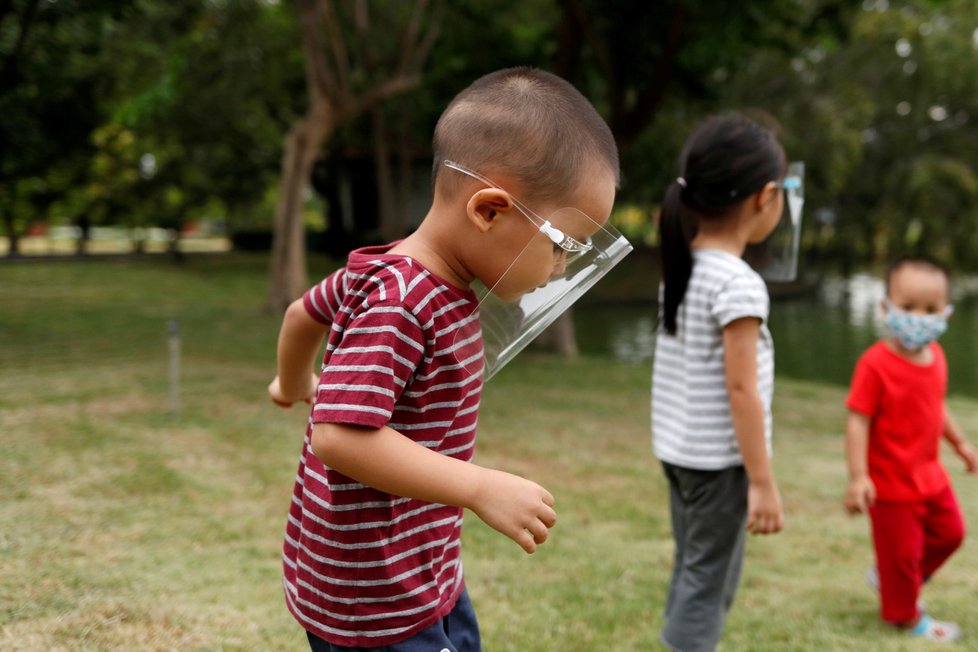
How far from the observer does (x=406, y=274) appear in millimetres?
1518

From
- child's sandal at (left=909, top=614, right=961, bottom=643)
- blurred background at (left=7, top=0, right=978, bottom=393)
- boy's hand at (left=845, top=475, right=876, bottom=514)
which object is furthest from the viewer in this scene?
blurred background at (left=7, top=0, right=978, bottom=393)

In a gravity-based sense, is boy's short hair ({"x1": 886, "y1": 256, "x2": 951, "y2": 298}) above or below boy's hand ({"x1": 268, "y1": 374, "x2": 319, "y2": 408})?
above

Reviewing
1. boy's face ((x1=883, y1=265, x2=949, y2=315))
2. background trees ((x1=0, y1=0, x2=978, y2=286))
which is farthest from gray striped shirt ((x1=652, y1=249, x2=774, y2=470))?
background trees ((x1=0, y1=0, x2=978, y2=286))

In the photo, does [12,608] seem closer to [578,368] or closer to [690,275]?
[690,275]

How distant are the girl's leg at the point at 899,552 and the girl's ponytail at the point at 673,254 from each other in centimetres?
118

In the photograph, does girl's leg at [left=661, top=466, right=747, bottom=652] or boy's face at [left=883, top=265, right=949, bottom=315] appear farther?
boy's face at [left=883, top=265, right=949, bottom=315]

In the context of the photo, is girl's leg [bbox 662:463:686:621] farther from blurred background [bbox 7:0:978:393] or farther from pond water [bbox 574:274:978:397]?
pond water [bbox 574:274:978:397]

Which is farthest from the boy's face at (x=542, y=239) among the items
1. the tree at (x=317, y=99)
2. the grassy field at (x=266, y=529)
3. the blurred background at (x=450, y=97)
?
the tree at (x=317, y=99)

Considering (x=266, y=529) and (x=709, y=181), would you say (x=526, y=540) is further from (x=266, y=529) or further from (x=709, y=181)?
(x=266, y=529)

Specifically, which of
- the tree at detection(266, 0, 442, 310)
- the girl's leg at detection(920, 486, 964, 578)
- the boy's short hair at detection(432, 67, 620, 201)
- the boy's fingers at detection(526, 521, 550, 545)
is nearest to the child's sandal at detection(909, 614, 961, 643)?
the girl's leg at detection(920, 486, 964, 578)

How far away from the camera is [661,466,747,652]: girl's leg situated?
8.86ft

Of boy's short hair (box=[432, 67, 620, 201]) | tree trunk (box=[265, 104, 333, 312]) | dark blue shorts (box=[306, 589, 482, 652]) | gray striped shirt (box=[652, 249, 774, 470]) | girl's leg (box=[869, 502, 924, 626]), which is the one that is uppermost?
boy's short hair (box=[432, 67, 620, 201])

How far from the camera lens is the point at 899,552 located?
10.8ft

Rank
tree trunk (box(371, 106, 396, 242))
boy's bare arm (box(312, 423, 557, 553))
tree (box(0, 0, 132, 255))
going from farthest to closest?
1. tree trunk (box(371, 106, 396, 242))
2. tree (box(0, 0, 132, 255))
3. boy's bare arm (box(312, 423, 557, 553))
